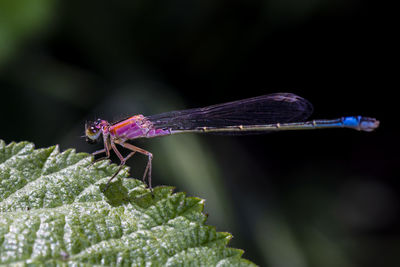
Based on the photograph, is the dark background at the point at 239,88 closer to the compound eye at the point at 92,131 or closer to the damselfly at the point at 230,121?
the damselfly at the point at 230,121

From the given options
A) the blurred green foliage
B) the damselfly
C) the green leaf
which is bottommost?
the green leaf

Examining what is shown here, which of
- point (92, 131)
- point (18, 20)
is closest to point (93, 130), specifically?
point (92, 131)

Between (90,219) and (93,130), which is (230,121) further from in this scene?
(90,219)

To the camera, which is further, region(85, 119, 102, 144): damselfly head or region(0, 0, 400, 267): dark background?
region(0, 0, 400, 267): dark background

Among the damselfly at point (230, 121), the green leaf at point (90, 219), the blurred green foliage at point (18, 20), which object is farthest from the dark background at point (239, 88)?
the green leaf at point (90, 219)

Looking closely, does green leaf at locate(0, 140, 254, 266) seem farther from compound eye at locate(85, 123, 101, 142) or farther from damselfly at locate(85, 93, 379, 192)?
damselfly at locate(85, 93, 379, 192)

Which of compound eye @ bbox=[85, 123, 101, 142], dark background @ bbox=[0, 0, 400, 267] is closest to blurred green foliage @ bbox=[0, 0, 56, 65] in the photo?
dark background @ bbox=[0, 0, 400, 267]
